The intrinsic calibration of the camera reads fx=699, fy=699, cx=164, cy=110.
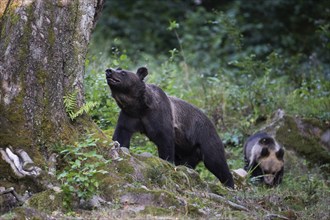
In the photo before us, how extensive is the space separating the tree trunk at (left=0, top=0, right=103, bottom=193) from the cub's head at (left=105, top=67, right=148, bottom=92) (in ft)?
6.37

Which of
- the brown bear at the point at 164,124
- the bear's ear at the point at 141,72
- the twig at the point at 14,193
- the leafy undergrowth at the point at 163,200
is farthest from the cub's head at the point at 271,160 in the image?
the twig at the point at 14,193

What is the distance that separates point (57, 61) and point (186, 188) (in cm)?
205

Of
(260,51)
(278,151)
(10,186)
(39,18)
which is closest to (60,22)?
(39,18)

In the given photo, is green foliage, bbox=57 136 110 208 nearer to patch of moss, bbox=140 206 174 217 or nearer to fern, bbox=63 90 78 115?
fern, bbox=63 90 78 115

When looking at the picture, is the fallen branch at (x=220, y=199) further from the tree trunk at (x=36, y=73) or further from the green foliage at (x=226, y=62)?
the green foliage at (x=226, y=62)

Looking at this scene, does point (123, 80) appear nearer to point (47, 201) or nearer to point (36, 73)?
point (36, 73)

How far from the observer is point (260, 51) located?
2106 cm

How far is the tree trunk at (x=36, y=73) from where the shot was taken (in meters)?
7.04

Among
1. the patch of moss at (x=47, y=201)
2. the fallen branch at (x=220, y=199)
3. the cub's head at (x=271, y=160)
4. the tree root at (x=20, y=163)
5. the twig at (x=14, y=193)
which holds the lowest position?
the cub's head at (x=271, y=160)

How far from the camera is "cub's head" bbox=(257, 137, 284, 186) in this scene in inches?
471

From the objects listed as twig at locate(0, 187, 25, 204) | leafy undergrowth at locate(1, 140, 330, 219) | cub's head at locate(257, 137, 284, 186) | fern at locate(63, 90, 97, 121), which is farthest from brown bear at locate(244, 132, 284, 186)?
twig at locate(0, 187, 25, 204)

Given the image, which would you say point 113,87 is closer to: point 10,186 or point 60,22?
point 60,22

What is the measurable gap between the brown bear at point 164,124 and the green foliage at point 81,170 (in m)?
2.08

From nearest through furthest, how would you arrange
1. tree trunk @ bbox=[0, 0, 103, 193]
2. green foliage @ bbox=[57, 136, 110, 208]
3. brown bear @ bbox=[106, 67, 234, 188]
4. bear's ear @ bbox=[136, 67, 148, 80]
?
green foliage @ bbox=[57, 136, 110, 208] → tree trunk @ bbox=[0, 0, 103, 193] → brown bear @ bbox=[106, 67, 234, 188] → bear's ear @ bbox=[136, 67, 148, 80]
